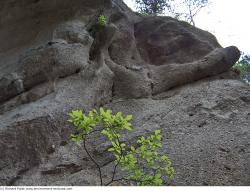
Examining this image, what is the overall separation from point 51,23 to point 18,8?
1.29 m

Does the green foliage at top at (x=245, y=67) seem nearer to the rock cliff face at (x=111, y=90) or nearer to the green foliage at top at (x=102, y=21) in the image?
the rock cliff face at (x=111, y=90)

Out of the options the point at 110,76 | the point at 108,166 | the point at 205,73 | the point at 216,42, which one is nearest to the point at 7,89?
the point at 110,76

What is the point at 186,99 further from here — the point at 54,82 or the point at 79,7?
the point at 79,7

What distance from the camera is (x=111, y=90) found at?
8.56m

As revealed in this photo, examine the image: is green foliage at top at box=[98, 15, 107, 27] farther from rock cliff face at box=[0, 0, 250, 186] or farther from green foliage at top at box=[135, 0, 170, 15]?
green foliage at top at box=[135, 0, 170, 15]

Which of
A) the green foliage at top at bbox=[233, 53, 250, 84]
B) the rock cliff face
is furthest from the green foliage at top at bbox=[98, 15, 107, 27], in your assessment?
the green foliage at top at bbox=[233, 53, 250, 84]

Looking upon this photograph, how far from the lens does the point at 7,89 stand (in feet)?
26.2

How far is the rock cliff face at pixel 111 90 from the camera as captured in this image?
6.26 metres

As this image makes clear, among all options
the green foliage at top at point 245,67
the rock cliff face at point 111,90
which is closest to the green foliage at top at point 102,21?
the rock cliff face at point 111,90

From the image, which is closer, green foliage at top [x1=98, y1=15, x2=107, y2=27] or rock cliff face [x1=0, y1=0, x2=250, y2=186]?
rock cliff face [x1=0, y1=0, x2=250, y2=186]

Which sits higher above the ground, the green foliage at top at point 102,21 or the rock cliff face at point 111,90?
the green foliage at top at point 102,21

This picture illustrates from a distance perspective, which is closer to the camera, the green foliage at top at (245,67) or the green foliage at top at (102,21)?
the green foliage at top at (102,21)

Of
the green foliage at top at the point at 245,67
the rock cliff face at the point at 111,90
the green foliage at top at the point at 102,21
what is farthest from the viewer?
the green foliage at top at the point at 245,67

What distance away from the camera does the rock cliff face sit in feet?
20.5
